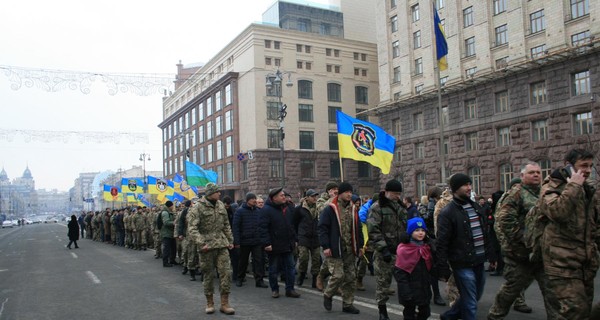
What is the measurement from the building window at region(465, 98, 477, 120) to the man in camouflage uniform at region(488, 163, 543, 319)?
1105 inches

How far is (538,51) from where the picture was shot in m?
29.9

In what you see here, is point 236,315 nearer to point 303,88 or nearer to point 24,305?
point 24,305

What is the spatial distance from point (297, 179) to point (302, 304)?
41700 millimetres

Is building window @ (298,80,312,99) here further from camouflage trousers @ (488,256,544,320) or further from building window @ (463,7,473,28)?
camouflage trousers @ (488,256,544,320)

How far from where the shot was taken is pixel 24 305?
9.66 m

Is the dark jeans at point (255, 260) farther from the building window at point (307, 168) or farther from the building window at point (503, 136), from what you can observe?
the building window at point (307, 168)

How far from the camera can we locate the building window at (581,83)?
87.1 feet

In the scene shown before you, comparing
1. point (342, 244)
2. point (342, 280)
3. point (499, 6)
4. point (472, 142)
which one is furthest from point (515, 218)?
point (499, 6)

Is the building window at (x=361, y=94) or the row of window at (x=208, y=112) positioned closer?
the row of window at (x=208, y=112)

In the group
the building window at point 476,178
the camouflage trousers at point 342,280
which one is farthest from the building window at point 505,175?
the camouflage trousers at point 342,280

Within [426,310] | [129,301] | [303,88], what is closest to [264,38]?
[303,88]

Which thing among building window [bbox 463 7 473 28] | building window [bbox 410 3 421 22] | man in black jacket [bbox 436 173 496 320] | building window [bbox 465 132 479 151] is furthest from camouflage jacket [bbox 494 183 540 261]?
building window [bbox 410 3 421 22]

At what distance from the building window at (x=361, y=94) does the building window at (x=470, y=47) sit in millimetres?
21089

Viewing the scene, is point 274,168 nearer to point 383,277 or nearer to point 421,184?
point 421,184
